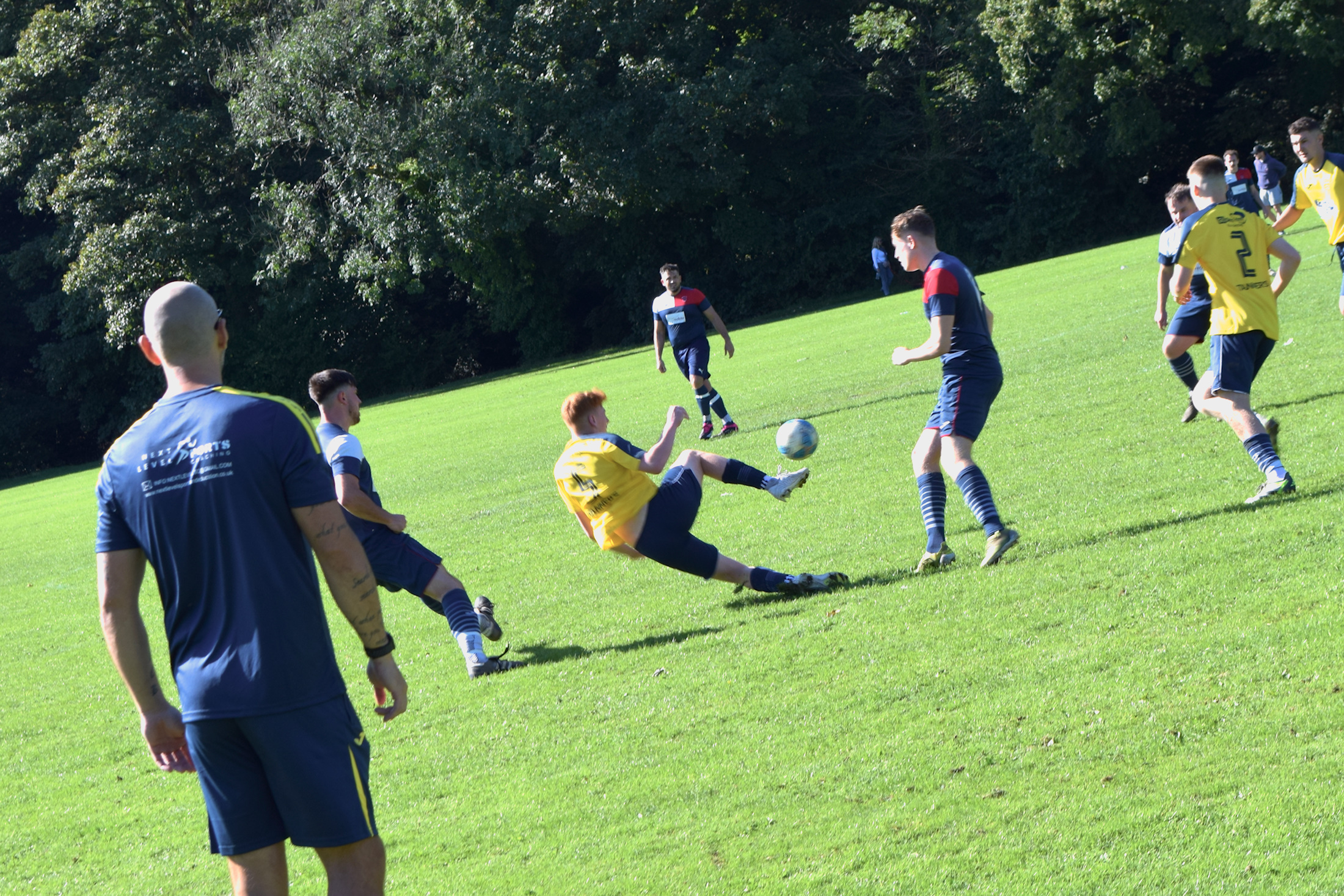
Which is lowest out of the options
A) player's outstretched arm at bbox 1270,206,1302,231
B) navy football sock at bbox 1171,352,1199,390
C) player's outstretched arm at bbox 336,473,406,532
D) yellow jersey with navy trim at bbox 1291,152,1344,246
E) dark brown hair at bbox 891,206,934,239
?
navy football sock at bbox 1171,352,1199,390

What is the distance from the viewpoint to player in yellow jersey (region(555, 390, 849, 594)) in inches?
283

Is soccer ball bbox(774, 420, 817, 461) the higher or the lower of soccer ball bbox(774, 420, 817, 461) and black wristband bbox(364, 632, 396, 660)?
the lower

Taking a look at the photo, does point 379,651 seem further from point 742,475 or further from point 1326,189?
point 1326,189

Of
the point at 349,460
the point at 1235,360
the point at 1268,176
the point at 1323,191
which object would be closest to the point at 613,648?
the point at 349,460

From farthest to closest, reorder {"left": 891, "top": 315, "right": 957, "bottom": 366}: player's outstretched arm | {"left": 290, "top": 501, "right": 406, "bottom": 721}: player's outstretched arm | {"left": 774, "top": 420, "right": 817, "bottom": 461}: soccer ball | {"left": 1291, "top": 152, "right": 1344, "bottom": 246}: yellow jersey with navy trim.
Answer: {"left": 1291, "top": 152, "right": 1344, "bottom": 246}: yellow jersey with navy trim
{"left": 774, "top": 420, "right": 817, "bottom": 461}: soccer ball
{"left": 891, "top": 315, "right": 957, "bottom": 366}: player's outstretched arm
{"left": 290, "top": 501, "right": 406, "bottom": 721}: player's outstretched arm

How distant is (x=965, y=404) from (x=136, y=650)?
5.05 m

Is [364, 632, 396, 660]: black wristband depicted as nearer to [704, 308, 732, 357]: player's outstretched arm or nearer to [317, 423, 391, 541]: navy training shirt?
[317, 423, 391, 541]: navy training shirt

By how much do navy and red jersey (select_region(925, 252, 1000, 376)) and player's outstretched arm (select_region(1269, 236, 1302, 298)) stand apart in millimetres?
1980

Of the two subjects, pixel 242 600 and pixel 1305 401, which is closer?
pixel 242 600

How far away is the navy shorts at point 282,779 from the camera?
10.7ft

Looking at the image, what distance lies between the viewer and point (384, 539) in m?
7.62

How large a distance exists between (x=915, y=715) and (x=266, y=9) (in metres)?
44.4

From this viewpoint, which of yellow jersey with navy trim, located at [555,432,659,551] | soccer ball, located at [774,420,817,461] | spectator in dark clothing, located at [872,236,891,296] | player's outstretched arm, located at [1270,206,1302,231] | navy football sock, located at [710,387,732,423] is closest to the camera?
yellow jersey with navy trim, located at [555,432,659,551]

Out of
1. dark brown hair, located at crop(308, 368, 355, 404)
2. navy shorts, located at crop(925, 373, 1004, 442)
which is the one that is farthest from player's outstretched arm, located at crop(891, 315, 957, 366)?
dark brown hair, located at crop(308, 368, 355, 404)
